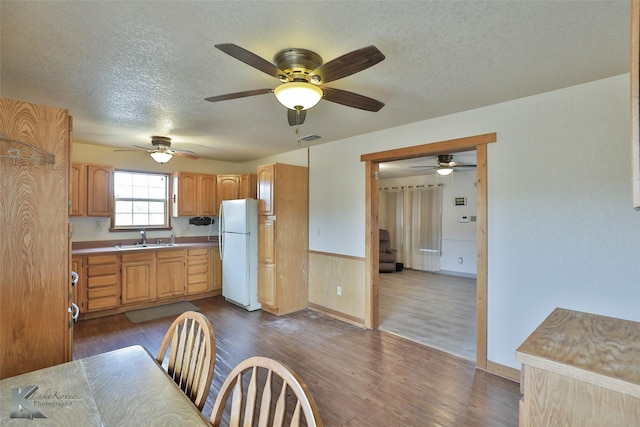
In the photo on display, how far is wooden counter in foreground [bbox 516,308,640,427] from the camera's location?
3.34ft

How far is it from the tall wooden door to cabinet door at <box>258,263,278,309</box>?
2.71 m

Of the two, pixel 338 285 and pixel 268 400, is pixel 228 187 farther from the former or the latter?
pixel 268 400

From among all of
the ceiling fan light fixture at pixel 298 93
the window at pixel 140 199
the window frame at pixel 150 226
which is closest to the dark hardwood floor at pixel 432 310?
the ceiling fan light fixture at pixel 298 93

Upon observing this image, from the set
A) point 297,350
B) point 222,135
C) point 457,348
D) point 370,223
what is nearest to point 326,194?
point 370,223

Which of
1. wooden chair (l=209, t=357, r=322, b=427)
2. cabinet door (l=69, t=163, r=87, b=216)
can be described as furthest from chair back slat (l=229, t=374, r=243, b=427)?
cabinet door (l=69, t=163, r=87, b=216)

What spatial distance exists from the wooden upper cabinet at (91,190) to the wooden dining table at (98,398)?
3.69m

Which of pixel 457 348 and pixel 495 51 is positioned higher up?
pixel 495 51

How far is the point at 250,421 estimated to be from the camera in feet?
3.16

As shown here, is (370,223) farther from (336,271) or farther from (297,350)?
(297,350)

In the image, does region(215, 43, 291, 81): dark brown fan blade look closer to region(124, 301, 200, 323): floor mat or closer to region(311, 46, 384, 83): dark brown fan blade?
region(311, 46, 384, 83): dark brown fan blade

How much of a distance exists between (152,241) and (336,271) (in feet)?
10.6

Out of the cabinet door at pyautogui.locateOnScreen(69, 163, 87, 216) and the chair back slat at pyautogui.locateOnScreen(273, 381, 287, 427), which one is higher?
the cabinet door at pyautogui.locateOnScreen(69, 163, 87, 216)

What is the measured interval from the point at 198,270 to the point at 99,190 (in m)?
1.86

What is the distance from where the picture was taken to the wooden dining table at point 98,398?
99 cm
